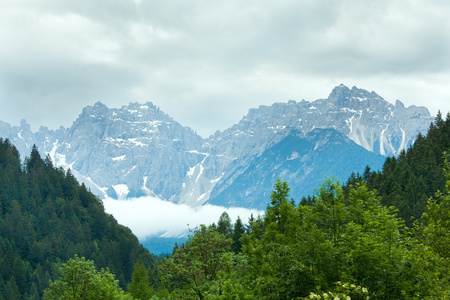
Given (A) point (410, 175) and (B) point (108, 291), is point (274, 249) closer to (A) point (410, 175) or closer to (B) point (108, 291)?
(B) point (108, 291)

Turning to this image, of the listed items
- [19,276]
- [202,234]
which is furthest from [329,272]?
[19,276]

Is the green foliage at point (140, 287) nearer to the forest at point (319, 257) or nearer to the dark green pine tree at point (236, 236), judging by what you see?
the dark green pine tree at point (236, 236)

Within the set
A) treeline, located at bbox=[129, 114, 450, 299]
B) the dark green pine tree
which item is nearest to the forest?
treeline, located at bbox=[129, 114, 450, 299]

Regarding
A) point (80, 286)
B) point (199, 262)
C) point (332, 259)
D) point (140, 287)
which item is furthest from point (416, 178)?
point (332, 259)

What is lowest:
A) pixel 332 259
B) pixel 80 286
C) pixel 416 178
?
pixel 332 259

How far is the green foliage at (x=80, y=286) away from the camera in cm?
5156

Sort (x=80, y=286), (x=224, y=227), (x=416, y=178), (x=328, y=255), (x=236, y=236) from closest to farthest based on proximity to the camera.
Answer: (x=328, y=255)
(x=80, y=286)
(x=236, y=236)
(x=416, y=178)
(x=224, y=227)

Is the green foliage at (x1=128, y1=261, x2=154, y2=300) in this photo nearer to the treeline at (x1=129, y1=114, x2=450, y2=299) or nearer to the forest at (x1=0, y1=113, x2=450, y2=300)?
the forest at (x1=0, y1=113, x2=450, y2=300)

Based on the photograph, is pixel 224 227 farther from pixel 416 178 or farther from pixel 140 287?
pixel 416 178

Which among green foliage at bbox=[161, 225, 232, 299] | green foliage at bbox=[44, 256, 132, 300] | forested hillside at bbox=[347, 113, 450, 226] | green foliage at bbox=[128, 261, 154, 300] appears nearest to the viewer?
green foliage at bbox=[161, 225, 232, 299]

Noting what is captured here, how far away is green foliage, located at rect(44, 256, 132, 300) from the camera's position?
51.6 meters

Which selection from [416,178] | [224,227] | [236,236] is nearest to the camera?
[236,236]

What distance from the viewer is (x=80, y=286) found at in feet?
176

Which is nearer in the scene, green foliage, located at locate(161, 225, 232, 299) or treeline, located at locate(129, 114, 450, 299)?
treeline, located at locate(129, 114, 450, 299)
